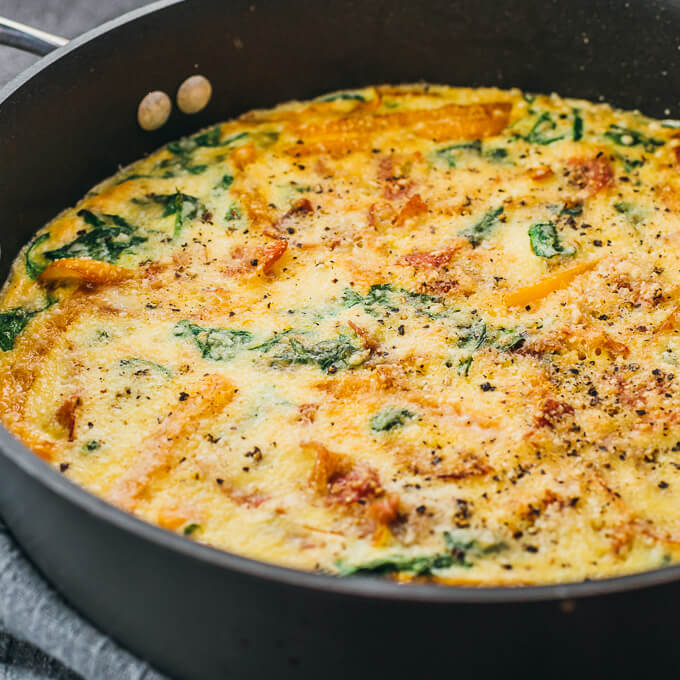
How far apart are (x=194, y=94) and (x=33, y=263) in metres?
1.31

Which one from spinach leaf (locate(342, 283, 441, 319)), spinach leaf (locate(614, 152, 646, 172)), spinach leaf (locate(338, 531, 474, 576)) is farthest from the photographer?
spinach leaf (locate(614, 152, 646, 172))

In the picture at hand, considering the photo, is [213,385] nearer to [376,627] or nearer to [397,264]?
[397,264]

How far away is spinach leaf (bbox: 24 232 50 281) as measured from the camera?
12.6 ft

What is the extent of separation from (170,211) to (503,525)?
84.7 inches

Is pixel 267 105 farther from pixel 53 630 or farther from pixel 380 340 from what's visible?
pixel 53 630

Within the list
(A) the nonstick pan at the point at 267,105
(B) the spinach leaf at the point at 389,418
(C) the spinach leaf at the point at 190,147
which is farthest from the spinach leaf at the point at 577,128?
(B) the spinach leaf at the point at 389,418

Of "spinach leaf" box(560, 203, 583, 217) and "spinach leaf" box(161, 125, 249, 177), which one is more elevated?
"spinach leaf" box(161, 125, 249, 177)

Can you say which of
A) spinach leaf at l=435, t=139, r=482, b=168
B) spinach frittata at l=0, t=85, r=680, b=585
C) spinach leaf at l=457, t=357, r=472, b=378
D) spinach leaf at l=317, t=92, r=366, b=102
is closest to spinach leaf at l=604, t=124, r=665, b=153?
spinach frittata at l=0, t=85, r=680, b=585

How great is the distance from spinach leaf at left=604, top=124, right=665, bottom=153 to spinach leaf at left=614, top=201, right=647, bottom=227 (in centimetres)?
52

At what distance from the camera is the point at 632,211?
4.19m

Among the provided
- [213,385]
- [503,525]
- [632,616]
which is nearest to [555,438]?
[503,525]

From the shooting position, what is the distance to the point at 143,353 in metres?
3.47

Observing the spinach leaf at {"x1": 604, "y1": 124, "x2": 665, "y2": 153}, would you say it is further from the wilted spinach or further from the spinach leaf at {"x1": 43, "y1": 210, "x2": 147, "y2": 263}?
the spinach leaf at {"x1": 43, "y1": 210, "x2": 147, "y2": 263}

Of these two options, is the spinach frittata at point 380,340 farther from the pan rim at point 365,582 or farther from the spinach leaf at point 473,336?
the pan rim at point 365,582
